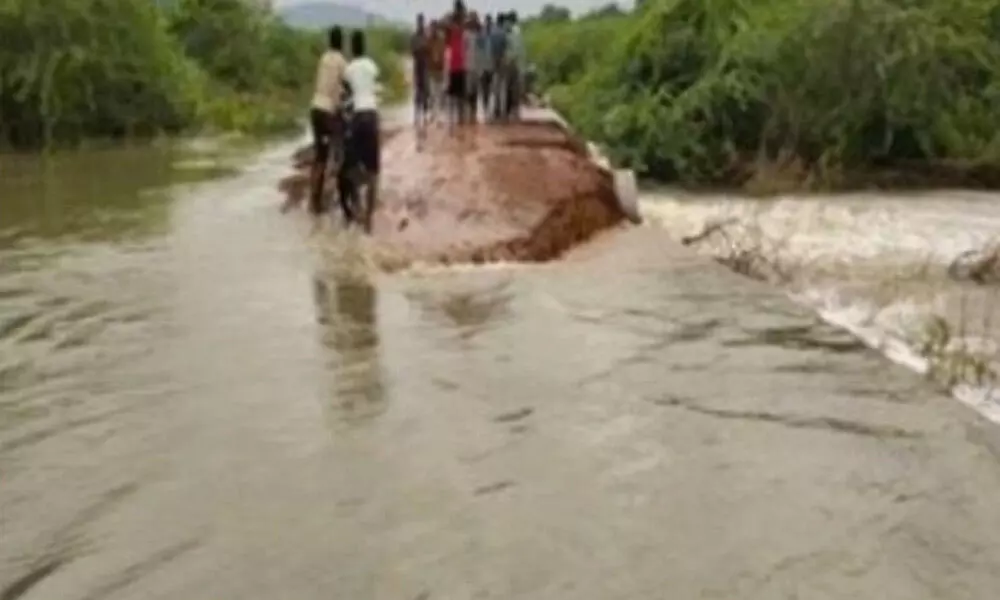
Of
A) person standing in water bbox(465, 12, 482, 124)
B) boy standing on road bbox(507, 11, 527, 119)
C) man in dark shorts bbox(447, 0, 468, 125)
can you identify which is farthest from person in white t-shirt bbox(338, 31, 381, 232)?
boy standing on road bbox(507, 11, 527, 119)

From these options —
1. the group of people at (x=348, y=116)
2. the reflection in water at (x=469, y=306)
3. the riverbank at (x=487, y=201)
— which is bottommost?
the reflection in water at (x=469, y=306)

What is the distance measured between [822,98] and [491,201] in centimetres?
1120

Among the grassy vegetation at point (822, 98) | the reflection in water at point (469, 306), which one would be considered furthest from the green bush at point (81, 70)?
the reflection in water at point (469, 306)

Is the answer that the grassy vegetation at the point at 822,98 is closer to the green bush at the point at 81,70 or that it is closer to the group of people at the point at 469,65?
the group of people at the point at 469,65

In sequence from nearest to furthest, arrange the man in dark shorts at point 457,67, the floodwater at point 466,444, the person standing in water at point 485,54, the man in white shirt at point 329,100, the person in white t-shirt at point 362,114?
the floodwater at point 466,444 < the person in white t-shirt at point 362,114 < the man in white shirt at point 329,100 < the man in dark shorts at point 457,67 < the person standing in water at point 485,54

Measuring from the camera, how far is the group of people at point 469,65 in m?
21.9

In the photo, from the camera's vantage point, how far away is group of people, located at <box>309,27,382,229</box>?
1533 cm

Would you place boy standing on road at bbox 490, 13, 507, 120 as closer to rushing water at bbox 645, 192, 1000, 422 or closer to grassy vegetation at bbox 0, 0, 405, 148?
rushing water at bbox 645, 192, 1000, 422

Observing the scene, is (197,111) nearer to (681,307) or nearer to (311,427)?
(681,307)

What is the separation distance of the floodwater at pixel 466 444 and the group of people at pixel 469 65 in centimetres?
801

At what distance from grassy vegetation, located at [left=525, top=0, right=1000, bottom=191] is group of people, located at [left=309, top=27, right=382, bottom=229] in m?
9.26

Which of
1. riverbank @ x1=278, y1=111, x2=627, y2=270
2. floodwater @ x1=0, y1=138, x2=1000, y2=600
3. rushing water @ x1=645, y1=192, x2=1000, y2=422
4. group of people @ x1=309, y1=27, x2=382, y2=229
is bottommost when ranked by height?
rushing water @ x1=645, y1=192, x2=1000, y2=422

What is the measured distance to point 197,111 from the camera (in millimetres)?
38125

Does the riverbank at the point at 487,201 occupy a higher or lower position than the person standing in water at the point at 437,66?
lower
